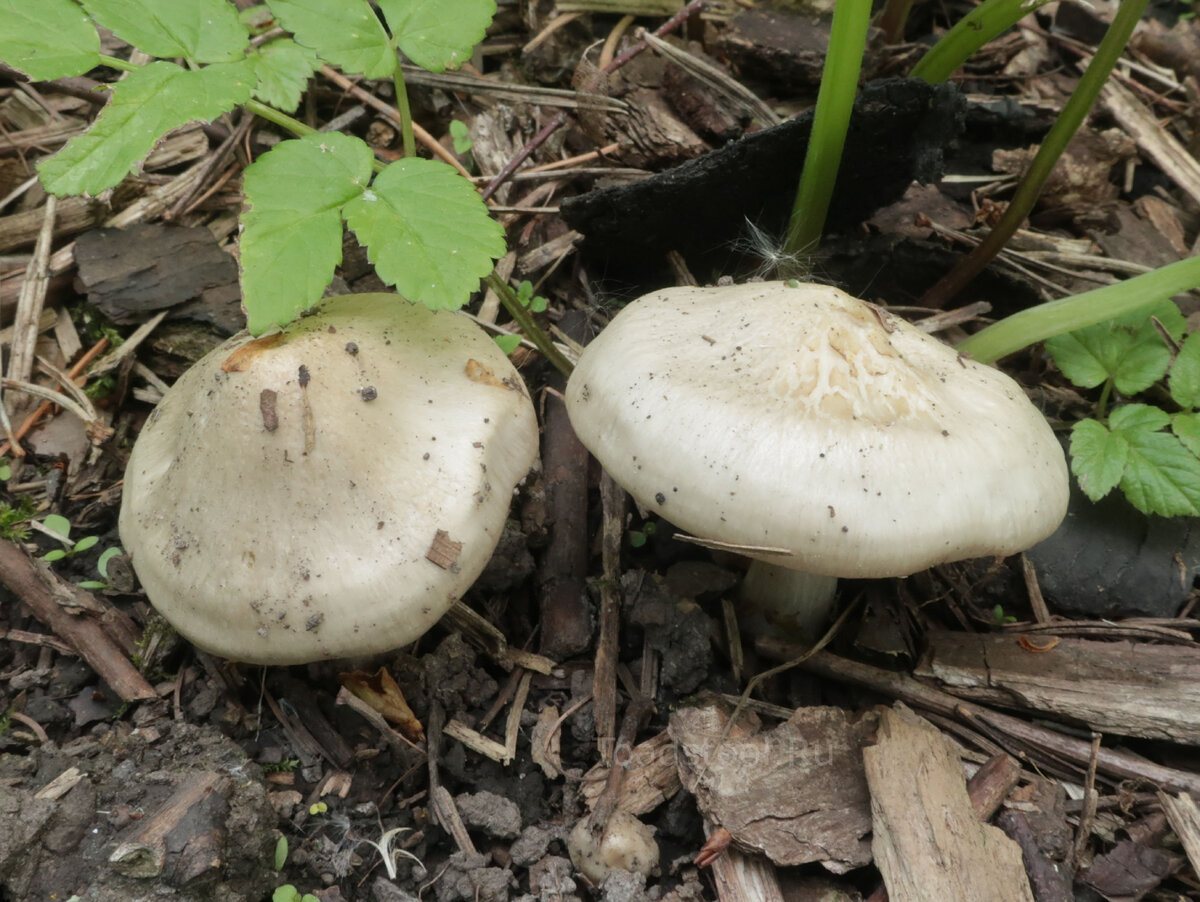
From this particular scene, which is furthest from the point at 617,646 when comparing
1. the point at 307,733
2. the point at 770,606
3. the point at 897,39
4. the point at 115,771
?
the point at 897,39

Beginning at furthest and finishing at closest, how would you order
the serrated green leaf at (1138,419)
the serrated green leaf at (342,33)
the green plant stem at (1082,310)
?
the serrated green leaf at (1138,419) → the green plant stem at (1082,310) → the serrated green leaf at (342,33)

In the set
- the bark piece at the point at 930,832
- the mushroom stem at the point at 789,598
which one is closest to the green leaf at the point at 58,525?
the mushroom stem at the point at 789,598

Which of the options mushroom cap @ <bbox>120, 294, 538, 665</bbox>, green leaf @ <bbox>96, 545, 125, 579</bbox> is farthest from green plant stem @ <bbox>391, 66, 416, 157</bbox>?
green leaf @ <bbox>96, 545, 125, 579</bbox>

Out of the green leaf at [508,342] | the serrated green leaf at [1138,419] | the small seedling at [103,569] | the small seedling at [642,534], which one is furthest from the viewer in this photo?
the green leaf at [508,342]

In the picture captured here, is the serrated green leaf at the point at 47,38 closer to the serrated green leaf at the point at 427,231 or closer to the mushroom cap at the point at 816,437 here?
the serrated green leaf at the point at 427,231

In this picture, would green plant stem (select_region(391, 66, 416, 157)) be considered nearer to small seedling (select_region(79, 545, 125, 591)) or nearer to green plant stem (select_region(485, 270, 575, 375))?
green plant stem (select_region(485, 270, 575, 375))

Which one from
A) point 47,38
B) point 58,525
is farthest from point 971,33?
point 58,525

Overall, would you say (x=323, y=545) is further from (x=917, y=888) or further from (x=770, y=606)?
(x=917, y=888)
